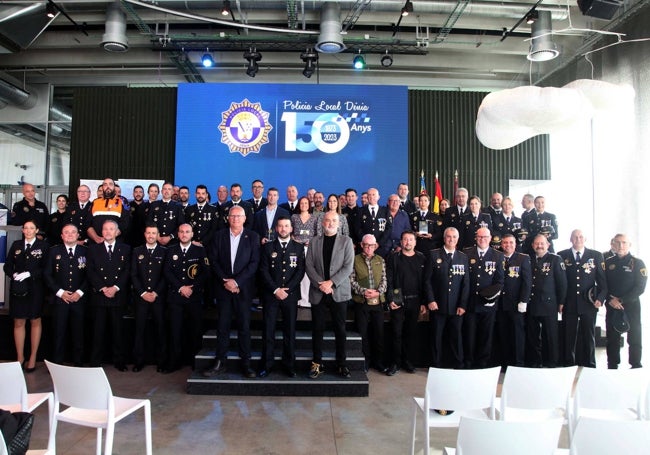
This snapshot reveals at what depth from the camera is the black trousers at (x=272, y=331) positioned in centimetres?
455

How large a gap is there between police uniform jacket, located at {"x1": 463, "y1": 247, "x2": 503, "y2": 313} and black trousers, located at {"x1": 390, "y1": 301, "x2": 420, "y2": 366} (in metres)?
0.65

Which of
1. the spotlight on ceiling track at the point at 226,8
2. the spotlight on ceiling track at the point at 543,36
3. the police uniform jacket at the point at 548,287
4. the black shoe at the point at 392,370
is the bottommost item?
the black shoe at the point at 392,370

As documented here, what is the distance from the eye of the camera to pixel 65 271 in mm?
5043

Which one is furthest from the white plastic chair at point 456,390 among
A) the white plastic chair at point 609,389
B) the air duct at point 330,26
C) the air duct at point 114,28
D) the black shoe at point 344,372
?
the air duct at point 114,28

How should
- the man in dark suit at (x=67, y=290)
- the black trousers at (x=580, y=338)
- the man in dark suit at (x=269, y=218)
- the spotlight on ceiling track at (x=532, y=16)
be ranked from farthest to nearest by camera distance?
1. the spotlight on ceiling track at (x=532, y=16)
2. the man in dark suit at (x=269, y=218)
3. the black trousers at (x=580, y=338)
4. the man in dark suit at (x=67, y=290)

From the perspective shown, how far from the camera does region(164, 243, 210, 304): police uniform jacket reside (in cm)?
501

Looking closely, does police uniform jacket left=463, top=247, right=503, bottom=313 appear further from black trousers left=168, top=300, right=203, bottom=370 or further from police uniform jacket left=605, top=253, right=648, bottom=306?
black trousers left=168, top=300, right=203, bottom=370

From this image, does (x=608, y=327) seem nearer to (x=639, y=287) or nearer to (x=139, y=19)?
(x=639, y=287)

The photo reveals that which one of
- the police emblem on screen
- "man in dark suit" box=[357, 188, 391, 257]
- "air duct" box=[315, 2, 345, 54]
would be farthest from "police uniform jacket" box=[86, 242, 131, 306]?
"air duct" box=[315, 2, 345, 54]

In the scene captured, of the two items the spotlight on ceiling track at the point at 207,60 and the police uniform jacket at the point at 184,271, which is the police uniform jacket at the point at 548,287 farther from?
the spotlight on ceiling track at the point at 207,60

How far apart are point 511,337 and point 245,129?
6324 millimetres

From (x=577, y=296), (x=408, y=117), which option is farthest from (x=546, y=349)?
(x=408, y=117)

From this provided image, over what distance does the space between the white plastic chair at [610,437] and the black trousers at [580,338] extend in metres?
3.91

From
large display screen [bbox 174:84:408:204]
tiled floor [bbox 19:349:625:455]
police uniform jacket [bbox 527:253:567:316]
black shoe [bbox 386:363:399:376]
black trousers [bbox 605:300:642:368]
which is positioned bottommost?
tiled floor [bbox 19:349:625:455]
